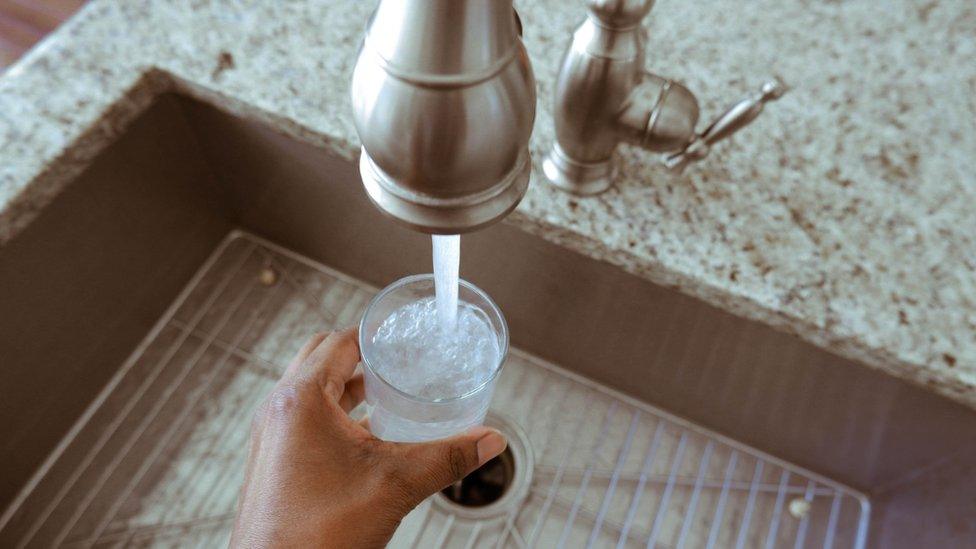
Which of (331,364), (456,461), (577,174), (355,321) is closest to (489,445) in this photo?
(456,461)

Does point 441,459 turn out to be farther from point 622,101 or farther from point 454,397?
point 622,101

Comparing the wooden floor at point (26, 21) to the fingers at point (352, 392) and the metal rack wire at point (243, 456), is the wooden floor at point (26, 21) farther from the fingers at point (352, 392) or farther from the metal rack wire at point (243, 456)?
the fingers at point (352, 392)

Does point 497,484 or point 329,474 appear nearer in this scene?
point 329,474

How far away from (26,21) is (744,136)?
2.64 ft

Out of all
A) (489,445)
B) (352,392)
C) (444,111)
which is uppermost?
(444,111)

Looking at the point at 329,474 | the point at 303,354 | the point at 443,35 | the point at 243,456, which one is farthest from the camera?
the point at 243,456

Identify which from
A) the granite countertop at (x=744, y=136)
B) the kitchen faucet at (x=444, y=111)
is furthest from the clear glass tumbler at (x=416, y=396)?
the kitchen faucet at (x=444, y=111)

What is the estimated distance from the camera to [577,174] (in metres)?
0.63

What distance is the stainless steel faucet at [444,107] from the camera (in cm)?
24

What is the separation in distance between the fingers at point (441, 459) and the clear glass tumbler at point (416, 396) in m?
0.03

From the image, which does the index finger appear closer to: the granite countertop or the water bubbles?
the water bubbles

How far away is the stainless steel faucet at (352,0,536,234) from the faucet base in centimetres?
35

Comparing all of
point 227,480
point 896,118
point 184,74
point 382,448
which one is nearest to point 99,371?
point 227,480

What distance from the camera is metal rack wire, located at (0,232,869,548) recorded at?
0.73 m
